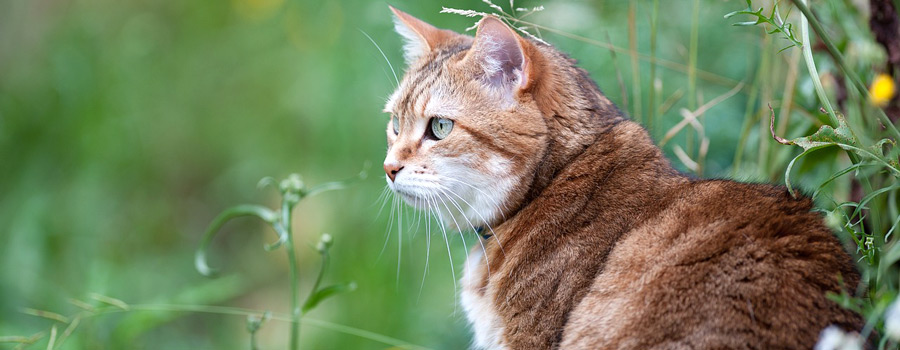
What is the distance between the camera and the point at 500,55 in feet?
6.38

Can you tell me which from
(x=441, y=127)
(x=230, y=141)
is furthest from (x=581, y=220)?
(x=230, y=141)

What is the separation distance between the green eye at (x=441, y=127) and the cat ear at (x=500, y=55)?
0.46 ft

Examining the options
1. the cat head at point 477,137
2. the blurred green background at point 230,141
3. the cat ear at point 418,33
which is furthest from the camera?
the blurred green background at point 230,141

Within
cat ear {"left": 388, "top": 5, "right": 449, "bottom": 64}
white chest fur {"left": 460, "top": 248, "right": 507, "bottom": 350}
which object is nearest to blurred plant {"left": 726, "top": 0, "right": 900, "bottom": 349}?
white chest fur {"left": 460, "top": 248, "right": 507, "bottom": 350}

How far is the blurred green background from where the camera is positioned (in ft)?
9.65

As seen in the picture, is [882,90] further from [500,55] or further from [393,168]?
[393,168]

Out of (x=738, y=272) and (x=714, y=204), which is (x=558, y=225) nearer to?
(x=714, y=204)

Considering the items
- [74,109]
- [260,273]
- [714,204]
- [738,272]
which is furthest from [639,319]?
[74,109]

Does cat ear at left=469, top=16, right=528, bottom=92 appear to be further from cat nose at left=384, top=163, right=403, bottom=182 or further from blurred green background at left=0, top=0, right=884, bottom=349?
blurred green background at left=0, top=0, right=884, bottom=349

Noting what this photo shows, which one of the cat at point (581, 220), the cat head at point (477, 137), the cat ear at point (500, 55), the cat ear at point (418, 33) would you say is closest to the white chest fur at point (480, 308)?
the cat at point (581, 220)

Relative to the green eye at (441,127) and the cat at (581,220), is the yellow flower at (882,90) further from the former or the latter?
the green eye at (441,127)

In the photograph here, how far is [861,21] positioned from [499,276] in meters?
1.20

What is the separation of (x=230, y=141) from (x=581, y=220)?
3.10m

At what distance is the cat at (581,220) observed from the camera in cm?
145
